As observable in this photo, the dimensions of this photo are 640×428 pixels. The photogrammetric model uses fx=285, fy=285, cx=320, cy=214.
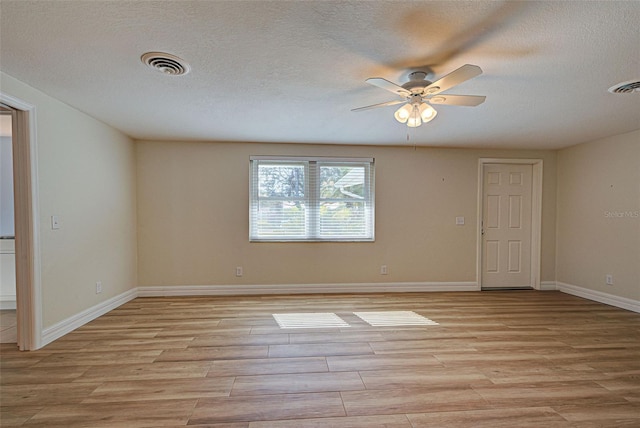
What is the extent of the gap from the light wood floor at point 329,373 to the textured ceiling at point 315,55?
2205mm

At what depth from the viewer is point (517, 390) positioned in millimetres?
1900

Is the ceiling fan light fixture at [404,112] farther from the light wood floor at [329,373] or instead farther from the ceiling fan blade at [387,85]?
the light wood floor at [329,373]

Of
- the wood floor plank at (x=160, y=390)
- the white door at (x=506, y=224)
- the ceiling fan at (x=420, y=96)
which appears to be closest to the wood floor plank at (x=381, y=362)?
the wood floor plank at (x=160, y=390)

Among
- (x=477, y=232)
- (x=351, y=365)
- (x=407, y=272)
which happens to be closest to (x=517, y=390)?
(x=351, y=365)

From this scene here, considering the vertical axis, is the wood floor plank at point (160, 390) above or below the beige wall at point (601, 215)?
below

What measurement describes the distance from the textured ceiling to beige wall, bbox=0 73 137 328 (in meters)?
0.21

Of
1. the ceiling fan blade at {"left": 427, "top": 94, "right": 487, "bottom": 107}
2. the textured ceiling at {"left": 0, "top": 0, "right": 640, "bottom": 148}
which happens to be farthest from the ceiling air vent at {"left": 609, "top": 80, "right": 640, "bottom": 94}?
the ceiling fan blade at {"left": 427, "top": 94, "right": 487, "bottom": 107}

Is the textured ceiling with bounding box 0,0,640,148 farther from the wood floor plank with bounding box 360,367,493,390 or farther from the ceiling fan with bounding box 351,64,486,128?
the wood floor plank with bounding box 360,367,493,390

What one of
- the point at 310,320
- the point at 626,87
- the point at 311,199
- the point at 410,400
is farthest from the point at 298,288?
the point at 626,87

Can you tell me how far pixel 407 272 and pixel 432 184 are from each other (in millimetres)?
1420

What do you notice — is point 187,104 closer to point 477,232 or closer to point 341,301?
point 341,301

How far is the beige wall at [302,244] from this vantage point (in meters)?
4.09

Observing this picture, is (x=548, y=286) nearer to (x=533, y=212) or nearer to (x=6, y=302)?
(x=533, y=212)

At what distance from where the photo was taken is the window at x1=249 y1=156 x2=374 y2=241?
13.9 ft
